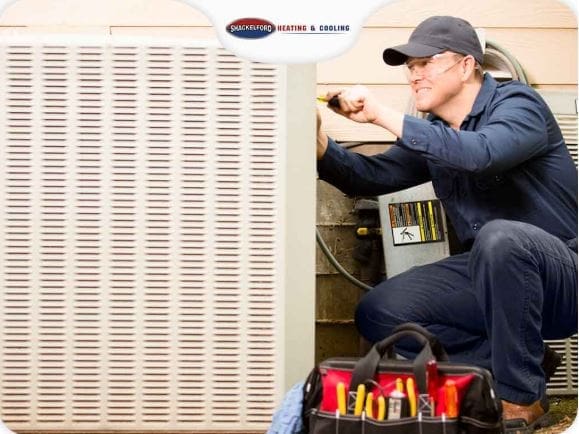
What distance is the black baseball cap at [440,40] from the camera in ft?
7.32

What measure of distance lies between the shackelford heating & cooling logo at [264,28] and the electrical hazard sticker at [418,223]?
0.73 m

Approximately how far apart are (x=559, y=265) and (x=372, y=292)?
49 cm

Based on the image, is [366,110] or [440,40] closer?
[366,110]

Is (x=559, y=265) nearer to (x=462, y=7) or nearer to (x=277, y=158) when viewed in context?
(x=277, y=158)

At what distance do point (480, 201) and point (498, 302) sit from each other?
0.35 m

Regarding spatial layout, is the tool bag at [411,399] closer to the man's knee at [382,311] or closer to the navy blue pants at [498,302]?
the navy blue pants at [498,302]

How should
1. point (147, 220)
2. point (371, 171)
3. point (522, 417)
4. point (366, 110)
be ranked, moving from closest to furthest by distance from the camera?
point (147, 220), point (522, 417), point (366, 110), point (371, 171)

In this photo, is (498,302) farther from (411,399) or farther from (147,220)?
(147,220)

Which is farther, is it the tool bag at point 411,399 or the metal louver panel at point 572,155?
the metal louver panel at point 572,155

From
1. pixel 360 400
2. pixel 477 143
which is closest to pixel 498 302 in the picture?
pixel 477 143

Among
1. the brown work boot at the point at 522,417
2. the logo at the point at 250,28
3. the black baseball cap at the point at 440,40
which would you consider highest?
the black baseball cap at the point at 440,40

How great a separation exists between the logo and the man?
321mm

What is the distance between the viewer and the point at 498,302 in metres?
1.95

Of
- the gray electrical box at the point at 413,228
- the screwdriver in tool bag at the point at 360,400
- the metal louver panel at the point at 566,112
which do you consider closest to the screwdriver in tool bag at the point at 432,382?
the screwdriver in tool bag at the point at 360,400
